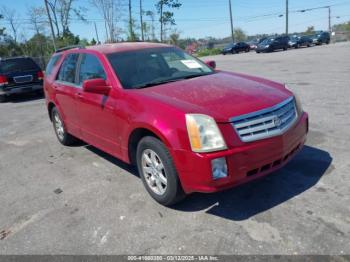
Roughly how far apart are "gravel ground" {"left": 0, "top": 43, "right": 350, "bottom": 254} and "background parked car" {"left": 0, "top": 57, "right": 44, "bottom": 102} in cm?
830

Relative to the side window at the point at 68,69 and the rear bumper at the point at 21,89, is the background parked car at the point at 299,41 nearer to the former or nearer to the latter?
the rear bumper at the point at 21,89

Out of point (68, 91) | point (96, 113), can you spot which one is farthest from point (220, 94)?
point (68, 91)

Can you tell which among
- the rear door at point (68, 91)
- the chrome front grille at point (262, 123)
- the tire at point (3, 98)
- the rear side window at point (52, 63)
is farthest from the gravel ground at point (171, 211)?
the tire at point (3, 98)

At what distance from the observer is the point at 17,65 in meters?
13.5

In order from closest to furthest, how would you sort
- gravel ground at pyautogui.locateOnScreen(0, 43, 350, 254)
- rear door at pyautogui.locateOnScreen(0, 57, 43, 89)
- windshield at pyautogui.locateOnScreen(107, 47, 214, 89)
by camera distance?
gravel ground at pyautogui.locateOnScreen(0, 43, 350, 254) → windshield at pyautogui.locateOnScreen(107, 47, 214, 89) → rear door at pyautogui.locateOnScreen(0, 57, 43, 89)

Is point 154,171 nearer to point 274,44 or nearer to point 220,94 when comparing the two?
point 220,94

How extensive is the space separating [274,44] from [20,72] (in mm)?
27923

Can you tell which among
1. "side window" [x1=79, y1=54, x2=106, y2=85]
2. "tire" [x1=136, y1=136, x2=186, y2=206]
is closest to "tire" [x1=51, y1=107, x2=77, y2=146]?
"side window" [x1=79, y1=54, x2=106, y2=85]

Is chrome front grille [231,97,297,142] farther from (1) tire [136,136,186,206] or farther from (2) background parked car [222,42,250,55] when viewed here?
(2) background parked car [222,42,250,55]

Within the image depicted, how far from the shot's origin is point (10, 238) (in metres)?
3.57

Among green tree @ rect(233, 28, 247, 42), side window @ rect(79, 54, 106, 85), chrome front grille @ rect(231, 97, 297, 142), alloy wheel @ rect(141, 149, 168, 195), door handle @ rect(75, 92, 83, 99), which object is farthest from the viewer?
green tree @ rect(233, 28, 247, 42)

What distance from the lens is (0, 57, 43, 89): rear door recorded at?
13.1m

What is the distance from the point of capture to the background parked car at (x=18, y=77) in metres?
13.0

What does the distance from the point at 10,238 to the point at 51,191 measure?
3.49 ft
